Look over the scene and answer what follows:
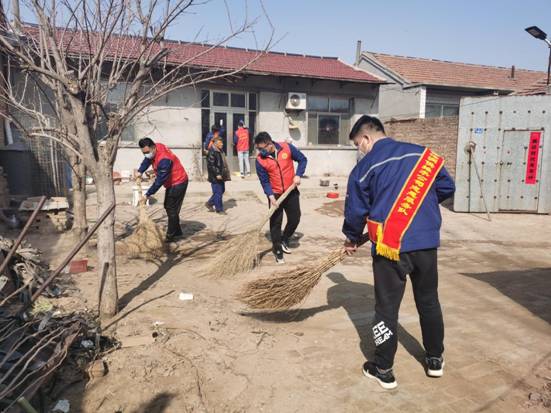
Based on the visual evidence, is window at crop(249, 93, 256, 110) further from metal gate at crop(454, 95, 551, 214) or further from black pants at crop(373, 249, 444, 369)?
black pants at crop(373, 249, 444, 369)

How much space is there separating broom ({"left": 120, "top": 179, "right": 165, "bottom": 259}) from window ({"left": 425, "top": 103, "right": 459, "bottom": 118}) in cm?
1578

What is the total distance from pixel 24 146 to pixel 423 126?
1104cm

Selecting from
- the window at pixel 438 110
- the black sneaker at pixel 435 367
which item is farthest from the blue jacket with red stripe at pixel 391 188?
the window at pixel 438 110

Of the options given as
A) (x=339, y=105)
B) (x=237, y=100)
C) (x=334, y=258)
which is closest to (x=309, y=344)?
(x=334, y=258)

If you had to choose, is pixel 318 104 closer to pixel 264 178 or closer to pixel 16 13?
pixel 264 178

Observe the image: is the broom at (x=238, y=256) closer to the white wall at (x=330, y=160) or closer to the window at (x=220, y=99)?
the window at (x=220, y=99)

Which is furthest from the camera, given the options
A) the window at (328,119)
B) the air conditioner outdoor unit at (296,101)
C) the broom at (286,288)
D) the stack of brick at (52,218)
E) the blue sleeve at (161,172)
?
the window at (328,119)

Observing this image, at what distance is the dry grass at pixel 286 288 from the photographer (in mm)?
3633

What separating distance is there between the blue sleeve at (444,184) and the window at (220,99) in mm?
11454

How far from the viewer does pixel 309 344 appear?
11.0 ft

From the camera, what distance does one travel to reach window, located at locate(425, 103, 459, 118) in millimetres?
18516

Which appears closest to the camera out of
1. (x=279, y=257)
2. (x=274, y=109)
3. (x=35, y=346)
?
(x=35, y=346)

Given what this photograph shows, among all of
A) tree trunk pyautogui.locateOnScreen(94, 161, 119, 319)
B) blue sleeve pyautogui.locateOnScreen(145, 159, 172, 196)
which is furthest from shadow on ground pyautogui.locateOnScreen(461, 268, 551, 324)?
blue sleeve pyautogui.locateOnScreen(145, 159, 172, 196)

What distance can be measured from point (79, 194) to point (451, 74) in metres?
18.6
